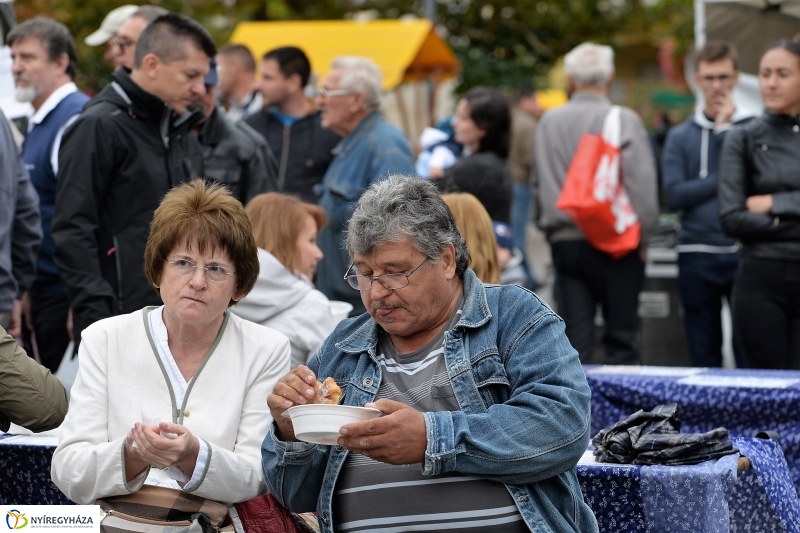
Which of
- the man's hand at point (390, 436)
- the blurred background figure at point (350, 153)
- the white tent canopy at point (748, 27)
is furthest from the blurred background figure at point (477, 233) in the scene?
the white tent canopy at point (748, 27)

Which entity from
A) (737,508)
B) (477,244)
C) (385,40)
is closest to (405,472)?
(737,508)

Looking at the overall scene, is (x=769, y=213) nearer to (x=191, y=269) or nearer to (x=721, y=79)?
(x=721, y=79)

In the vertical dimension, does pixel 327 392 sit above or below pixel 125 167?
below

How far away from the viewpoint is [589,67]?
6.95 m

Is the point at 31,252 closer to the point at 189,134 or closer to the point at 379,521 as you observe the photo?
the point at 189,134

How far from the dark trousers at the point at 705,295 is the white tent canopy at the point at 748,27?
221 cm

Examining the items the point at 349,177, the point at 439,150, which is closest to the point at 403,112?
the point at 439,150

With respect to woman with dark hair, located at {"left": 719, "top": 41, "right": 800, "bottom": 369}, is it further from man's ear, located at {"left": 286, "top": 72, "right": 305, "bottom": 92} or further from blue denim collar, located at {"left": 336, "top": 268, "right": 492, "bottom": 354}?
man's ear, located at {"left": 286, "top": 72, "right": 305, "bottom": 92}

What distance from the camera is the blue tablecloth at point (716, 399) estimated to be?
15.5 feet

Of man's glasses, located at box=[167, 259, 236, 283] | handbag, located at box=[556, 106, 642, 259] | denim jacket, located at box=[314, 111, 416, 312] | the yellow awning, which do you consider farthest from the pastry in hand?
the yellow awning

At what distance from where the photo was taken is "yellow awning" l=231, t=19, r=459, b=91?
13.1 meters

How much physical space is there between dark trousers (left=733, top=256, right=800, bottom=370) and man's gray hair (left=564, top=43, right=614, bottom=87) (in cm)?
177

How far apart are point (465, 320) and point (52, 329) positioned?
3.09 m

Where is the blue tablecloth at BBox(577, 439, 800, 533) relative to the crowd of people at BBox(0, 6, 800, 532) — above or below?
below
